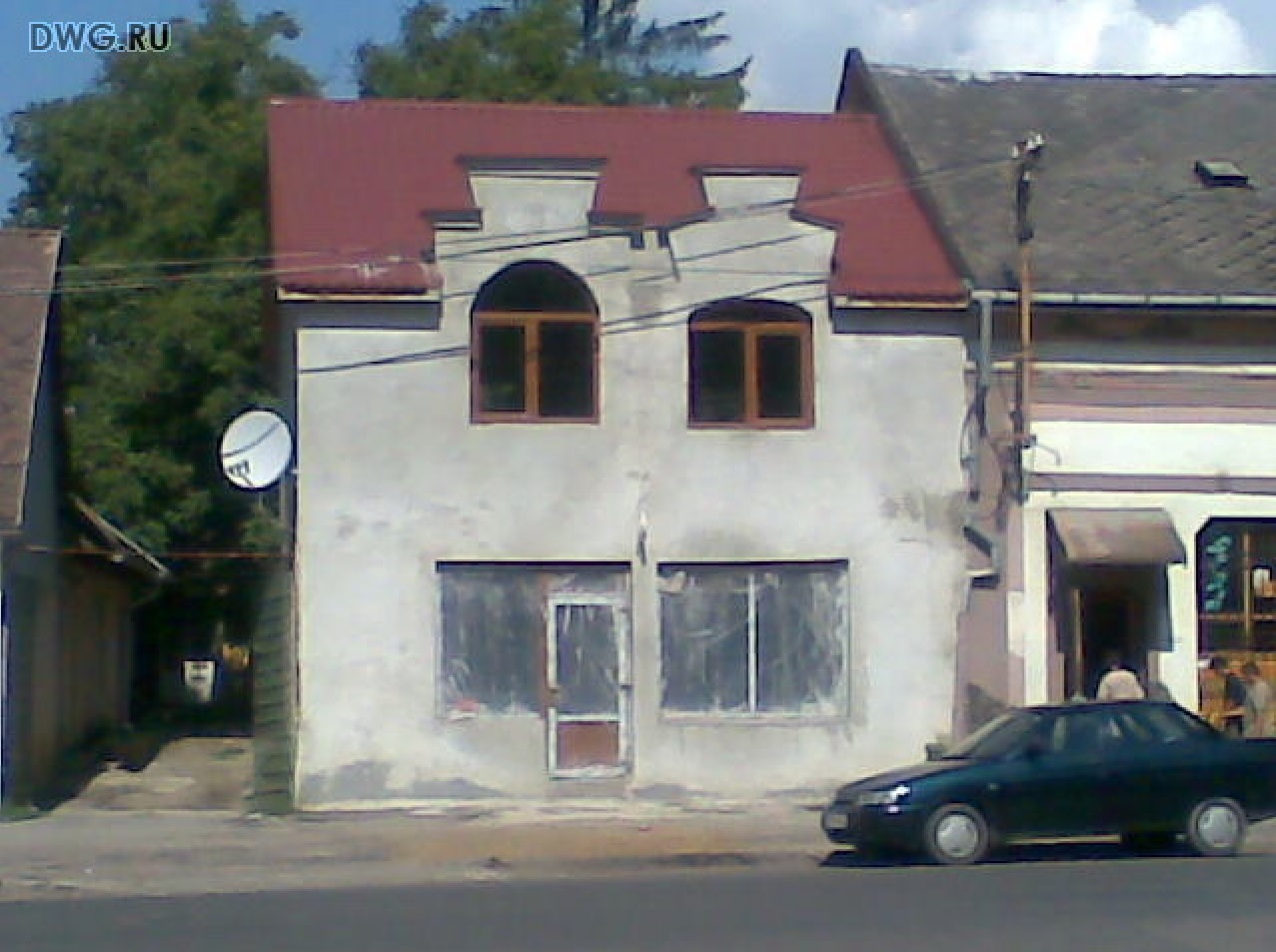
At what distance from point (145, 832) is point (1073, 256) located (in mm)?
11420

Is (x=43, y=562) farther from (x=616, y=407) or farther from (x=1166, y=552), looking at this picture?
(x=1166, y=552)

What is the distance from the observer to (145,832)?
822 inches

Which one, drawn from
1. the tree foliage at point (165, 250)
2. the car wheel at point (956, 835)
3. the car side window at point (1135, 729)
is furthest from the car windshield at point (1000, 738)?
the tree foliage at point (165, 250)

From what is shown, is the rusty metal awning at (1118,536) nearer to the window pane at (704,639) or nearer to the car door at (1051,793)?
the window pane at (704,639)

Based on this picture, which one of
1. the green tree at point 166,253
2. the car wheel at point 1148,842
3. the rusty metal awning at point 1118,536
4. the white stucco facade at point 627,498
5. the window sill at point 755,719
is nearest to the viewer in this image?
the car wheel at point 1148,842

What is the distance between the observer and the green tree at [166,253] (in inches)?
1383

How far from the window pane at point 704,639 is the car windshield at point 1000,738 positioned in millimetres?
4801

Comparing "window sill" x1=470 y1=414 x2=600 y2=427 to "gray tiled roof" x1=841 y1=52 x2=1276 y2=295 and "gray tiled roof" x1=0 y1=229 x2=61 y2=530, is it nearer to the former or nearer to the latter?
"gray tiled roof" x1=841 y1=52 x2=1276 y2=295

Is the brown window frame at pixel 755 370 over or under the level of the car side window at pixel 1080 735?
over

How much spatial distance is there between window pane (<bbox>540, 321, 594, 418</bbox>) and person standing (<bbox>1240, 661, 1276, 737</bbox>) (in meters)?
7.46

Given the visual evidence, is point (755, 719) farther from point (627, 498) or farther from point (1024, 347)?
point (1024, 347)

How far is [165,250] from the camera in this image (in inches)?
1409

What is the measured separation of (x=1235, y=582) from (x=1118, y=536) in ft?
5.65

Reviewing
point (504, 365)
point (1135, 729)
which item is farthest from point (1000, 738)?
point (504, 365)
